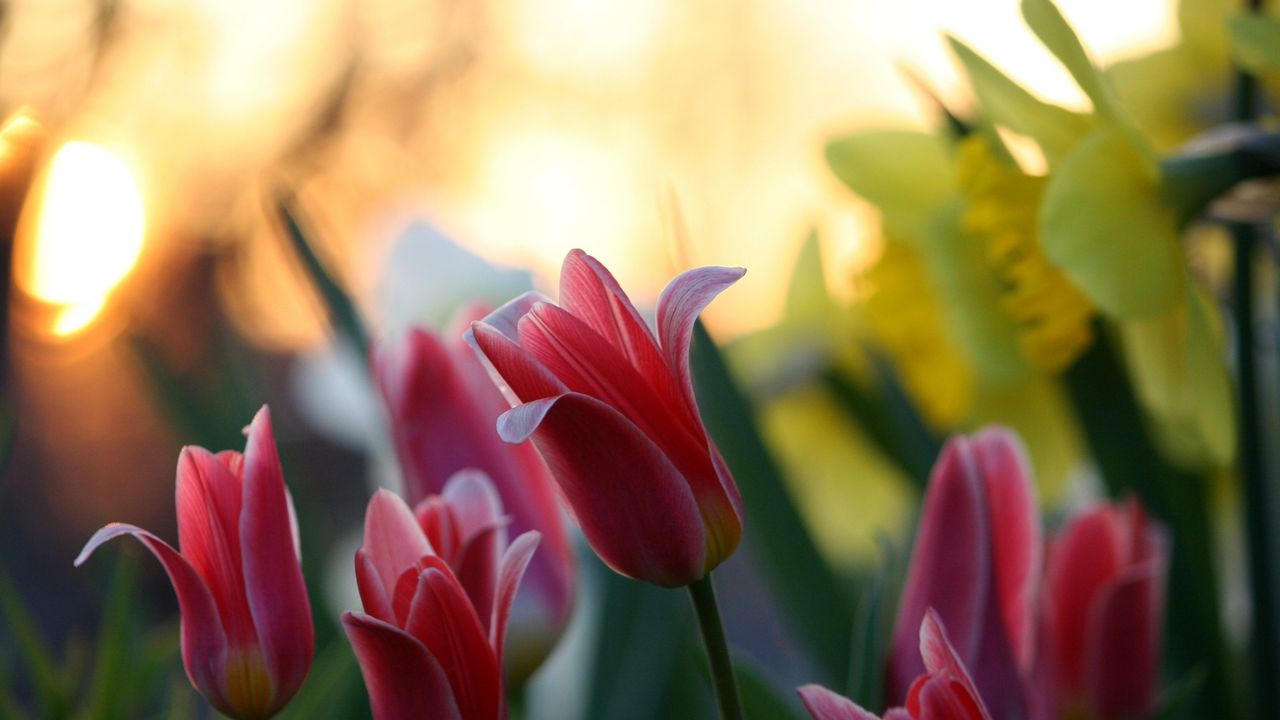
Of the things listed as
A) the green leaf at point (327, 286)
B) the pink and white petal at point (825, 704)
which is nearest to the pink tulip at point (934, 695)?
the pink and white petal at point (825, 704)

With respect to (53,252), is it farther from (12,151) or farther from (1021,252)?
(1021,252)

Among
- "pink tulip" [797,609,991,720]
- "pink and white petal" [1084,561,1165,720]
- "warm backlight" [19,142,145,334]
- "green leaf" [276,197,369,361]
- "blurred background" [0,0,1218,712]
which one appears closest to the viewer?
"pink tulip" [797,609,991,720]

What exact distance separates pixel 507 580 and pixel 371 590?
24 mm

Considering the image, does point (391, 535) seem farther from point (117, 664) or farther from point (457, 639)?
point (117, 664)

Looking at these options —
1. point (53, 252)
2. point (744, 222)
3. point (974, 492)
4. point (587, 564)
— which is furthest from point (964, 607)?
point (744, 222)

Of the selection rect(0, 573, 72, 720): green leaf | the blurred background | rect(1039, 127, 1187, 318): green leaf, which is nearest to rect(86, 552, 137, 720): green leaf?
rect(0, 573, 72, 720): green leaf

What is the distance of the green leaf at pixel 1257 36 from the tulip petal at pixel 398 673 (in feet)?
1.00

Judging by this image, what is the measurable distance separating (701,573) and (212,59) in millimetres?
5017

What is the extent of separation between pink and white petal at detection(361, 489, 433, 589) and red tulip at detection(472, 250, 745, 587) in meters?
0.03

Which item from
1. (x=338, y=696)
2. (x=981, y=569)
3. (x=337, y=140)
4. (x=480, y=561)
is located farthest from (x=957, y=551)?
(x=337, y=140)

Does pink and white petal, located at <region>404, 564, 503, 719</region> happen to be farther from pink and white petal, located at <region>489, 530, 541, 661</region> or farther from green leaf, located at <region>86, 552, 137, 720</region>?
green leaf, located at <region>86, 552, 137, 720</region>

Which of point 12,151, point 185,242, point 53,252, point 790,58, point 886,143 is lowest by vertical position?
point 886,143

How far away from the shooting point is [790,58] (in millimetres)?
6434

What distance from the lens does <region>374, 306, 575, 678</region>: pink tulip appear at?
0.34 metres
